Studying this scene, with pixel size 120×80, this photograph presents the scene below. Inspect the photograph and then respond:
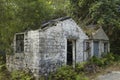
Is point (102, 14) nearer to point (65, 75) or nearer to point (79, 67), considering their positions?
point (79, 67)

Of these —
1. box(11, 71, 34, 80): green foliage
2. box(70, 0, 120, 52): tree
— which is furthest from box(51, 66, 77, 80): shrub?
box(70, 0, 120, 52): tree

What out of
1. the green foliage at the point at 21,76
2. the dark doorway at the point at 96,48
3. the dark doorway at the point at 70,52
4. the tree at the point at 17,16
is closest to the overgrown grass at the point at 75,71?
the green foliage at the point at 21,76

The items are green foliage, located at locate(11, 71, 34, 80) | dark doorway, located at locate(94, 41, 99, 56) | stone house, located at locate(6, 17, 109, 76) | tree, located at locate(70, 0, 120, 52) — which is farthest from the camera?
tree, located at locate(70, 0, 120, 52)

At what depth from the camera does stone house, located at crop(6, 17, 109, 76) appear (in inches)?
519

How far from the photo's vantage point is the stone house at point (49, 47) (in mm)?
13180

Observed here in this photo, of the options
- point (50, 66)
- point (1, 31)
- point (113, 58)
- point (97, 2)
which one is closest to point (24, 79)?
point (50, 66)

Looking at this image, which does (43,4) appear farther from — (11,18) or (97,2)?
(97,2)

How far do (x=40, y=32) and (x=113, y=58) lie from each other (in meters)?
8.24

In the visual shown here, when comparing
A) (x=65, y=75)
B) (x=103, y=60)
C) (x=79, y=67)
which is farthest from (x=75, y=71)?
(x=103, y=60)

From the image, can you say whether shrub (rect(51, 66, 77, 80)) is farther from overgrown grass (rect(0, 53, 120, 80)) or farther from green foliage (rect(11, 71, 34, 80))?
green foliage (rect(11, 71, 34, 80))

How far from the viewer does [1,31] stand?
1498cm

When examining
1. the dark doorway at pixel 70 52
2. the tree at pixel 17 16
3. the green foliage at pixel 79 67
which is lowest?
the green foliage at pixel 79 67

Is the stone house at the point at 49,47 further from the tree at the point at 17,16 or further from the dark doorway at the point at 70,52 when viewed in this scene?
the tree at the point at 17,16

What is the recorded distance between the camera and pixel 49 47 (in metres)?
13.6
